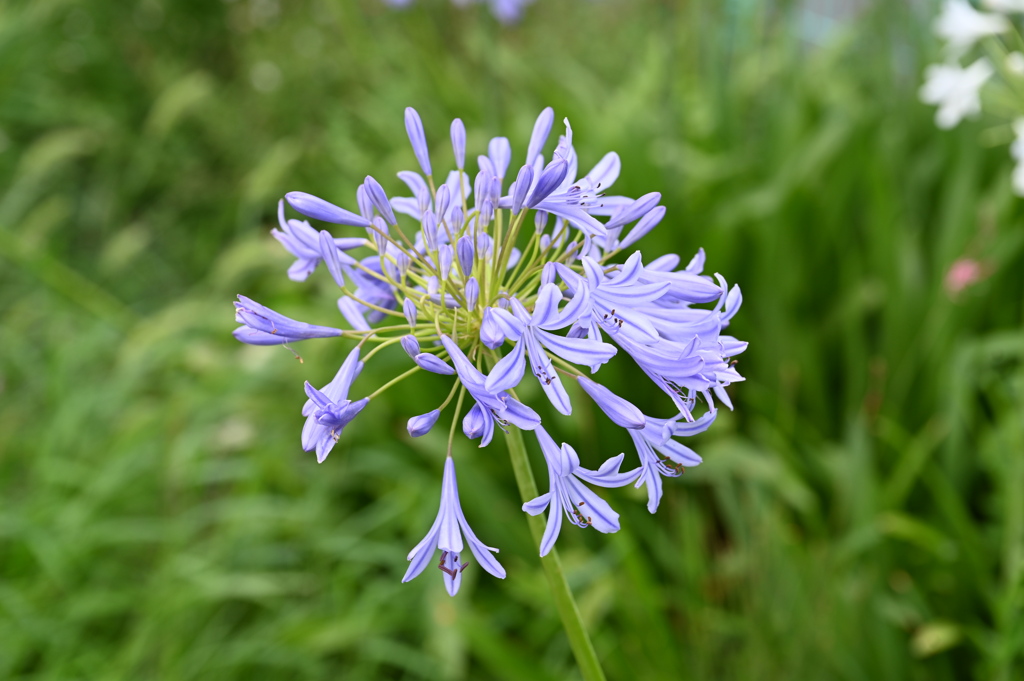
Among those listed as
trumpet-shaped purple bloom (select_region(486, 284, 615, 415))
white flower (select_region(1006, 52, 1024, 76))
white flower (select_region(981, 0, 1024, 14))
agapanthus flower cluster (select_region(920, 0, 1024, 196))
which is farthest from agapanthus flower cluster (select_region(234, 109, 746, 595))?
white flower (select_region(981, 0, 1024, 14))

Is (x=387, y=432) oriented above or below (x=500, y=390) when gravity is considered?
below

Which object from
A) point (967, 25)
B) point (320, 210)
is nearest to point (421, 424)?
point (320, 210)

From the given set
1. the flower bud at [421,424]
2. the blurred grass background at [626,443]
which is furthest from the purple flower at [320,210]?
the blurred grass background at [626,443]

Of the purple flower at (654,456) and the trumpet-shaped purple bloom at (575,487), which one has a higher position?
the purple flower at (654,456)

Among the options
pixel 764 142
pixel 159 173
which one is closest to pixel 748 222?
pixel 764 142

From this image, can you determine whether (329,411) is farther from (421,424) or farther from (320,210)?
(320,210)

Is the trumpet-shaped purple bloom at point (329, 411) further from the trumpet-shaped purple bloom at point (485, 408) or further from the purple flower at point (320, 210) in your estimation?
the purple flower at point (320, 210)

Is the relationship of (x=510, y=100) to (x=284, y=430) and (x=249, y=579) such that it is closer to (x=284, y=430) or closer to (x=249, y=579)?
(x=284, y=430)
